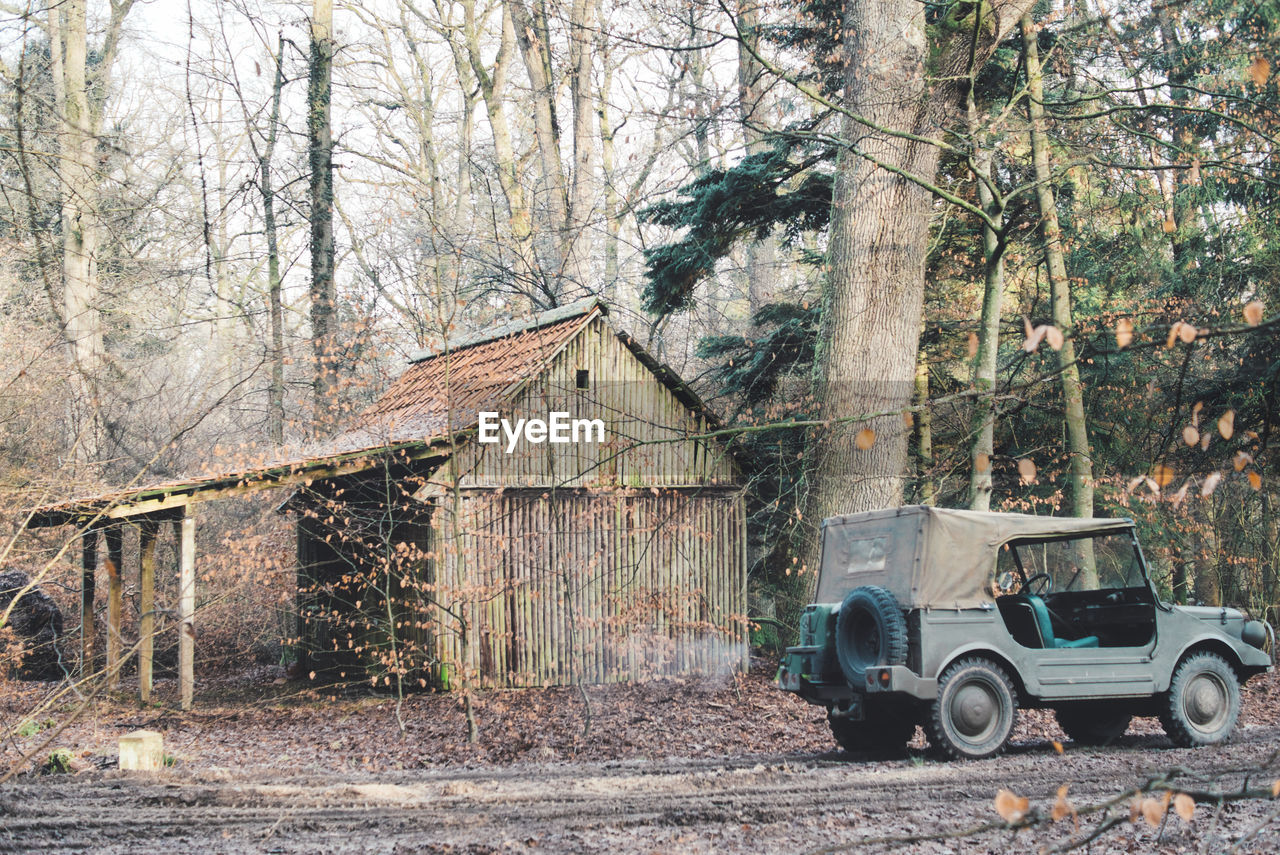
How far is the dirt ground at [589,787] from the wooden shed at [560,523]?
76.5 inches

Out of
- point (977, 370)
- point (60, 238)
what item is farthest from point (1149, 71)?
point (60, 238)

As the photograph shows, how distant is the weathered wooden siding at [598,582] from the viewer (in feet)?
44.1

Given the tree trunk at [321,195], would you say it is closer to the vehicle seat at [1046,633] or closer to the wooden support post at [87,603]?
the wooden support post at [87,603]

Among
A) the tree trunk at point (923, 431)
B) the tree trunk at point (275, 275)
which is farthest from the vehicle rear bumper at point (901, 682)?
the tree trunk at point (275, 275)

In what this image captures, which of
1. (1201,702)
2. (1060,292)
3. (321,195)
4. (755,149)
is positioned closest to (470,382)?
(321,195)

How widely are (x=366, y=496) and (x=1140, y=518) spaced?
44.2ft

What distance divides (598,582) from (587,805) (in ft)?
23.6

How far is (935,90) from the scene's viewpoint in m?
12.9

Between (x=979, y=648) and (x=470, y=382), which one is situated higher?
(x=470, y=382)

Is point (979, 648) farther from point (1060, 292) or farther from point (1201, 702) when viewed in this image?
point (1060, 292)

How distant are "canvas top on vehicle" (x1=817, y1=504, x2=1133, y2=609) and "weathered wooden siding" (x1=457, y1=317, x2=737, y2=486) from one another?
490 cm

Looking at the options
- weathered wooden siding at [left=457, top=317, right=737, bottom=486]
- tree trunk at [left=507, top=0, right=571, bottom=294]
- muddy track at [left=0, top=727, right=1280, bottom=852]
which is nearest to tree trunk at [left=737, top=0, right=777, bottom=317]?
weathered wooden siding at [left=457, top=317, right=737, bottom=486]

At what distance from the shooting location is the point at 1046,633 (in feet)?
29.3

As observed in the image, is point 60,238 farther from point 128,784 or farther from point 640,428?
point 128,784
